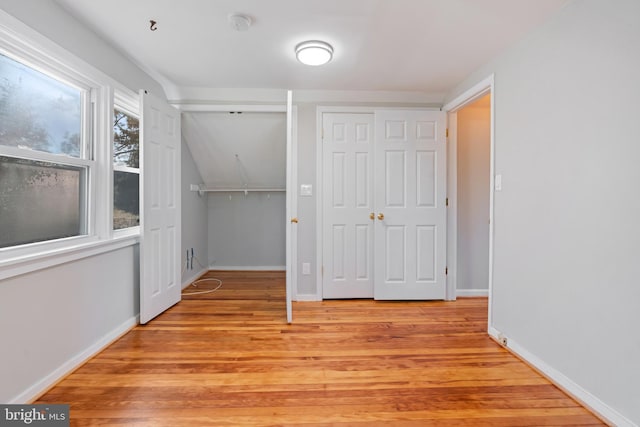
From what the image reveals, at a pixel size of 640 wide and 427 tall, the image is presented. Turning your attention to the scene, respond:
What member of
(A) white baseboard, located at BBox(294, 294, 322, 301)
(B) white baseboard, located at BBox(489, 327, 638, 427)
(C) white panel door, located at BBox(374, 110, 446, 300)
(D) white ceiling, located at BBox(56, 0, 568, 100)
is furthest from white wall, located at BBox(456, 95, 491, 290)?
(A) white baseboard, located at BBox(294, 294, 322, 301)

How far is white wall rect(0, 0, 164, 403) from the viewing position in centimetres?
150

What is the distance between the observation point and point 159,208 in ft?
8.94

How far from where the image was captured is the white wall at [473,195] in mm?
3342

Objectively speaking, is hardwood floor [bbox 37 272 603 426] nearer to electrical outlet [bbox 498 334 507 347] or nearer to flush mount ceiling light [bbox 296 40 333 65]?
electrical outlet [bbox 498 334 507 347]

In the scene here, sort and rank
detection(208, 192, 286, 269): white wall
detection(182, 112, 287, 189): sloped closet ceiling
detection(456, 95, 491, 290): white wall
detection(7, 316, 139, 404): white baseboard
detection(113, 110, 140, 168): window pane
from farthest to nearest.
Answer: detection(208, 192, 286, 269): white wall < detection(182, 112, 287, 189): sloped closet ceiling < detection(456, 95, 491, 290): white wall < detection(113, 110, 140, 168): window pane < detection(7, 316, 139, 404): white baseboard

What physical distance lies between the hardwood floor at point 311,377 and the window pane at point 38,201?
91 cm

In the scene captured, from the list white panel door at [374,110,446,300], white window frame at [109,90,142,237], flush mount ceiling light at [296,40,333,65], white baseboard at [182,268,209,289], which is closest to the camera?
flush mount ceiling light at [296,40,333,65]

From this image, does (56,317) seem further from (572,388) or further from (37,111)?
(572,388)

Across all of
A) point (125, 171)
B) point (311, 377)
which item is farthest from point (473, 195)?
point (125, 171)

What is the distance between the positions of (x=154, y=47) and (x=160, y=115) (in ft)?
2.02

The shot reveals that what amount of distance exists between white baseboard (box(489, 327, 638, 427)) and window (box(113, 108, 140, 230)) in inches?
130

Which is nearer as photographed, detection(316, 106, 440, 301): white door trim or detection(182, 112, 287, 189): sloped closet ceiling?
detection(316, 106, 440, 301): white door trim

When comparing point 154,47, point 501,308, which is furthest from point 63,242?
point 501,308

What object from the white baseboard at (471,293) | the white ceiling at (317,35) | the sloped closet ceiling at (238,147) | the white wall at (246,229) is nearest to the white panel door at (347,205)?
the white ceiling at (317,35)
